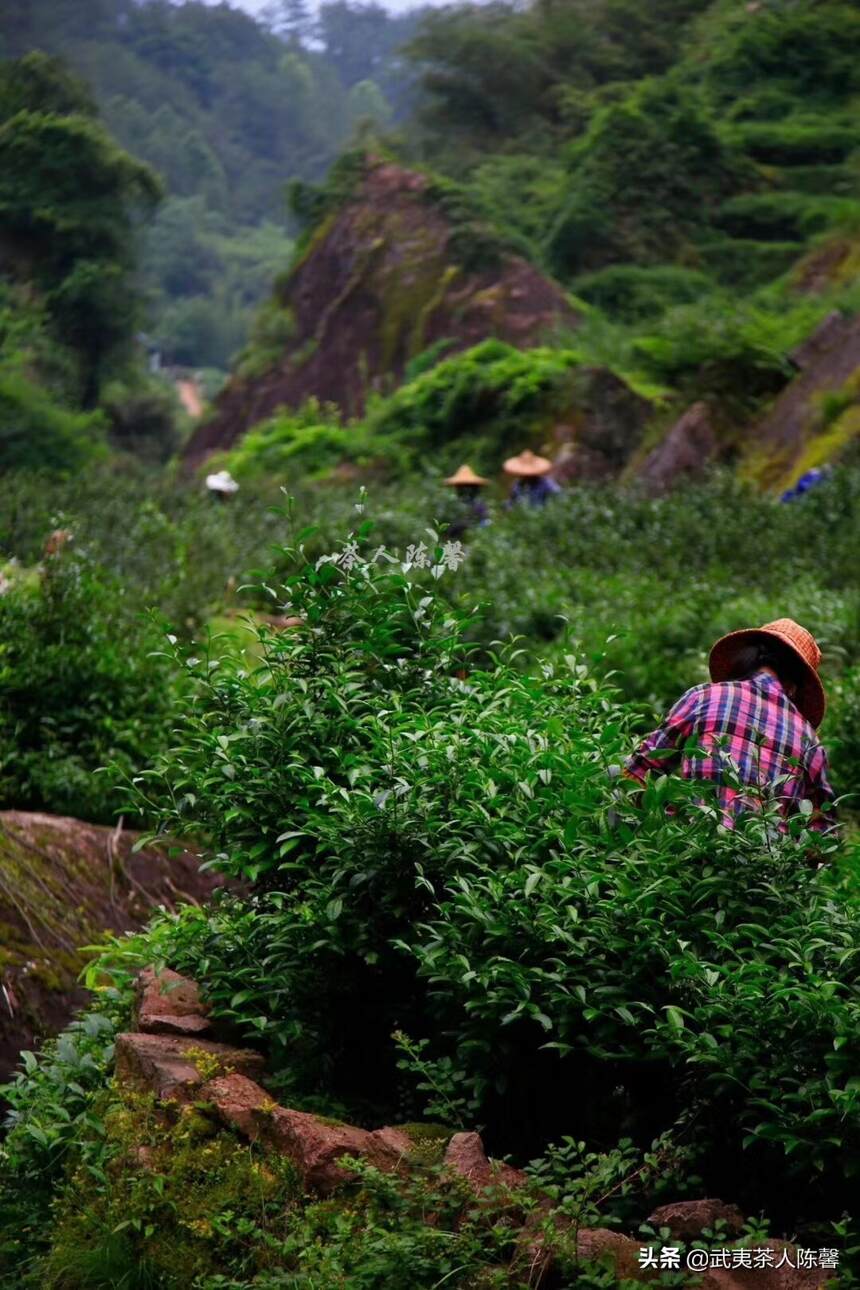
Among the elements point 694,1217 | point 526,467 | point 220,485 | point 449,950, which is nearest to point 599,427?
point 526,467

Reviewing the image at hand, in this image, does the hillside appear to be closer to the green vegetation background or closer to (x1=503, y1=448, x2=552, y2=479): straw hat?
(x1=503, y1=448, x2=552, y2=479): straw hat

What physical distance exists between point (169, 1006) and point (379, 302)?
25016 millimetres

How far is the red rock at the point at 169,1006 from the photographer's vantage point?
13.5ft

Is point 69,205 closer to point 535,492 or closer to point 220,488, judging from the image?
point 220,488

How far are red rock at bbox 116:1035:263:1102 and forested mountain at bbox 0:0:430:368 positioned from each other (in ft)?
164

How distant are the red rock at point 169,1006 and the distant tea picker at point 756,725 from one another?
1278mm

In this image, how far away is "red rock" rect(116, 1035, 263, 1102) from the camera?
3771 mm

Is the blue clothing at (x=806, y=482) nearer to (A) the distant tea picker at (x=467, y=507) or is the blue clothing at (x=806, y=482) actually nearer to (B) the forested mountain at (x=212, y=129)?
(A) the distant tea picker at (x=467, y=507)

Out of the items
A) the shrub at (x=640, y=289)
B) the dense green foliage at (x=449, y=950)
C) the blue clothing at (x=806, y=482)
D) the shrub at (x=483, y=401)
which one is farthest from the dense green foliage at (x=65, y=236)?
the dense green foliage at (x=449, y=950)

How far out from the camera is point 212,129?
6575 centimetres

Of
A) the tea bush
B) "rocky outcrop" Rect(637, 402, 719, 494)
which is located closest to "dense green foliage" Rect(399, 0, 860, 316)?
"rocky outcrop" Rect(637, 402, 719, 494)

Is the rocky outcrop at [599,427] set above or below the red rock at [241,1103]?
below

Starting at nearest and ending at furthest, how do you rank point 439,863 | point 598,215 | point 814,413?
point 439,863, point 814,413, point 598,215

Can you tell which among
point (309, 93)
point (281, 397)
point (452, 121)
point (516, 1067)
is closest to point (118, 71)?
point (309, 93)
